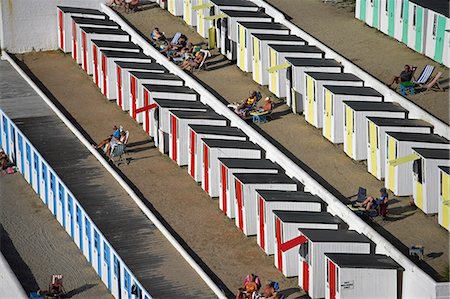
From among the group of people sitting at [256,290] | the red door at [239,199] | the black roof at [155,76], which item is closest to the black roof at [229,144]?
the red door at [239,199]

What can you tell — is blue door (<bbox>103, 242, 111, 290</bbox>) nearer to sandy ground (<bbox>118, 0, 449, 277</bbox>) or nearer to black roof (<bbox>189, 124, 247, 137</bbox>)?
black roof (<bbox>189, 124, 247, 137</bbox>)

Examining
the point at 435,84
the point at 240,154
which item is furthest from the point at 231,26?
the point at 240,154

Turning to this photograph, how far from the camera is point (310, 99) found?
1768 inches

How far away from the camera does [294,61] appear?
4644cm

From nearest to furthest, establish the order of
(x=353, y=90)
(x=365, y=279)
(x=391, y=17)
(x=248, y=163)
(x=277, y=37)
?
1. (x=365, y=279)
2. (x=248, y=163)
3. (x=353, y=90)
4. (x=277, y=37)
5. (x=391, y=17)

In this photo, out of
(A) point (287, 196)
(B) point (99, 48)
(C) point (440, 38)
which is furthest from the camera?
(B) point (99, 48)

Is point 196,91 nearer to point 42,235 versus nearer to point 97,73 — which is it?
point 97,73

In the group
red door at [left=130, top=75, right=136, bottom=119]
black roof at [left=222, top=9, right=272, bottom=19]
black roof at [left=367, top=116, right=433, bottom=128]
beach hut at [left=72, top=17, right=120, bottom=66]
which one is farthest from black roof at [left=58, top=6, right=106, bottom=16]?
black roof at [left=367, top=116, right=433, bottom=128]

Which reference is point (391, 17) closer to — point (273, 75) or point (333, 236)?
point (273, 75)

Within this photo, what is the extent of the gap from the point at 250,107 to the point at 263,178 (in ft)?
19.7

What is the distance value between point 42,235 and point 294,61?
9.96 m

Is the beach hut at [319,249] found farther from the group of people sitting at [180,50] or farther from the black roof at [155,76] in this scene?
the group of people sitting at [180,50]

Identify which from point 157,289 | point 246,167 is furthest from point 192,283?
point 246,167

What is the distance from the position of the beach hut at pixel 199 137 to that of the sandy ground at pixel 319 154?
4.55 feet
